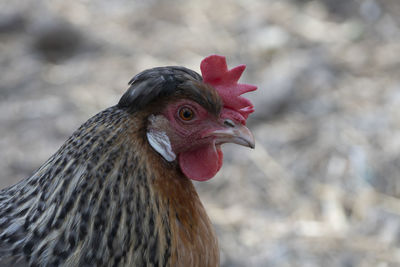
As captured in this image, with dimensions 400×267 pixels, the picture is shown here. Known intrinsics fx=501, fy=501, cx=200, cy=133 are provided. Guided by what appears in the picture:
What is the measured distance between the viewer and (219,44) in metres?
5.04

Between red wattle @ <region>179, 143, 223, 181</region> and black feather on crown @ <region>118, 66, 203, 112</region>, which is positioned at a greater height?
black feather on crown @ <region>118, 66, 203, 112</region>

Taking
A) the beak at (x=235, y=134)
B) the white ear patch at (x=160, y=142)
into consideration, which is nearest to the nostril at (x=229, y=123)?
the beak at (x=235, y=134)

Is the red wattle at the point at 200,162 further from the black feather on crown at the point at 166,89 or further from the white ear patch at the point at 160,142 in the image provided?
the black feather on crown at the point at 166,89

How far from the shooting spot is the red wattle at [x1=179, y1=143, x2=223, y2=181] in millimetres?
1858

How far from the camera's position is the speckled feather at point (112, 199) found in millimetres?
1659

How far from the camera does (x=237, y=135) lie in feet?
6.02

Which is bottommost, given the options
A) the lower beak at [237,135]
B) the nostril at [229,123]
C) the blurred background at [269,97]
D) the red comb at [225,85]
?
the lower beak at [237,135]

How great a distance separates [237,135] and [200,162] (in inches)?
7.0

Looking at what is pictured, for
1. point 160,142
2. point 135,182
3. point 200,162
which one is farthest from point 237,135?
point 135,182

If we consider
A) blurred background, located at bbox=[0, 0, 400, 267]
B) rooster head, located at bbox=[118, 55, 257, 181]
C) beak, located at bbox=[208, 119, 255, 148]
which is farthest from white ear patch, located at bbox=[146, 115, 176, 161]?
blurred background, located at bbox=[0, 0, 400, 267]

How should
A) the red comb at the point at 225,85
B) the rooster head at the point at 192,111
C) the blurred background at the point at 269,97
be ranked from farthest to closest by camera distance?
the blurred background at the point at 269,97, the red comb at the point at 225,85, the rooster head at the point at 192,111

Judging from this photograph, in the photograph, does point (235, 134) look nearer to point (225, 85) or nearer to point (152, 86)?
point (225, 85)

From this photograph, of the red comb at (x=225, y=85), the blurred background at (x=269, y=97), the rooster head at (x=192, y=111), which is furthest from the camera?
the blurred background at (x=269, y=97)

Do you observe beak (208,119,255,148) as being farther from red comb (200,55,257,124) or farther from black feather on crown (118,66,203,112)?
black feather on crown (118,66,203,112)
